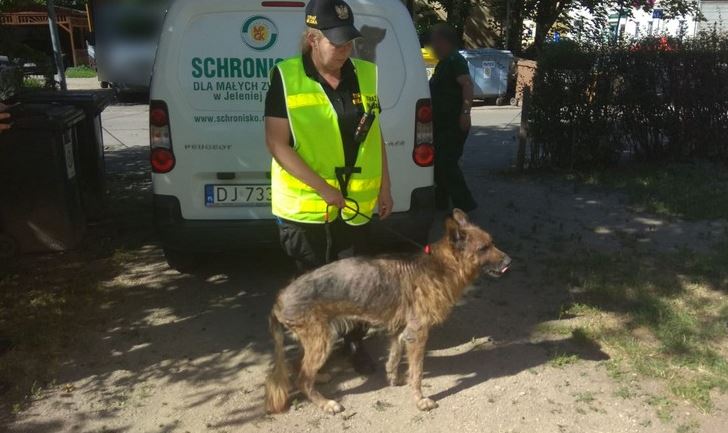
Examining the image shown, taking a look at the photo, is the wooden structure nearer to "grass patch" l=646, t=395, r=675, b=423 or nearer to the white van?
the white van

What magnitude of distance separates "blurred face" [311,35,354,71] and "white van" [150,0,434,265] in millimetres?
1375

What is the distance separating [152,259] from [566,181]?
5.19 meters

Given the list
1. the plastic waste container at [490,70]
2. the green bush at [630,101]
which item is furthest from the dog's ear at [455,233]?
the plastic waste container at [490,70]

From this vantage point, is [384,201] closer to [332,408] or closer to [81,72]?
[332,408]

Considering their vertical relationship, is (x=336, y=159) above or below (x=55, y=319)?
above

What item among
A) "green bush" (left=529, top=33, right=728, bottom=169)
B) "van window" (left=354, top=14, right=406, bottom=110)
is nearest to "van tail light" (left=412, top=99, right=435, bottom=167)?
"van window" (left=354, top=14, right=406, bottom=110)

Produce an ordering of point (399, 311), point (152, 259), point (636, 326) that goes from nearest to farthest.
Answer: point (399, 311)
point (636, 326)
point (152, 259)

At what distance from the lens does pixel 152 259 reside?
571 centimetres

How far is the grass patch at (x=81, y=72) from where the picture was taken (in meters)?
27.6

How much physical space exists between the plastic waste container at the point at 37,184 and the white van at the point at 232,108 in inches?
49.4

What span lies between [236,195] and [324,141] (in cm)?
157

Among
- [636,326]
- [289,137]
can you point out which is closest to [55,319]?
[289,137]

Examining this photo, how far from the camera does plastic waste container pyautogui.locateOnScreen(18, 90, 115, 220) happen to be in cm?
643

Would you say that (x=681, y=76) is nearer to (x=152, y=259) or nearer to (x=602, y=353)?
(x=602, y=353)
